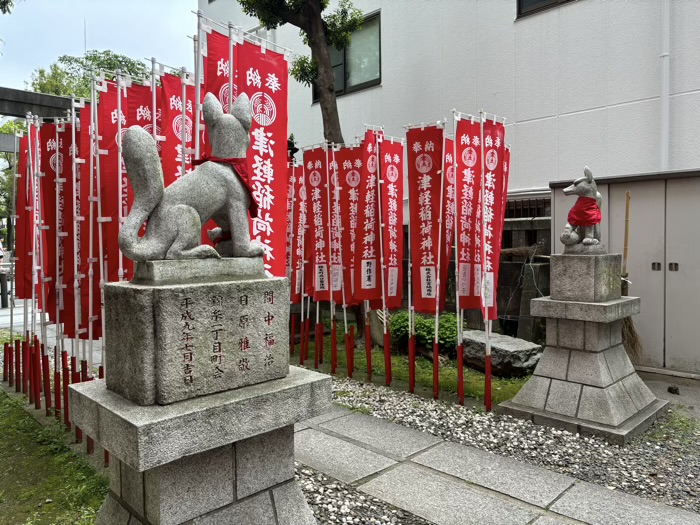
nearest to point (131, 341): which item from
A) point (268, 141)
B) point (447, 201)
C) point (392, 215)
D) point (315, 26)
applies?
point (268, 141)

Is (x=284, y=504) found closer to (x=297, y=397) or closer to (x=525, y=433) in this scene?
(x=297, y=397)

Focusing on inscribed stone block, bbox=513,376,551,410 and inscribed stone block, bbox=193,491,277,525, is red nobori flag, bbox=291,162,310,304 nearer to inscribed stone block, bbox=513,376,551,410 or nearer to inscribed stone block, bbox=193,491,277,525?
inscribed stone block, bbox=513,376,551,410

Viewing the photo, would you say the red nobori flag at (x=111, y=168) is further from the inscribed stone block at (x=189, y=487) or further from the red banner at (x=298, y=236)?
the red banner at (x=298, y=236)

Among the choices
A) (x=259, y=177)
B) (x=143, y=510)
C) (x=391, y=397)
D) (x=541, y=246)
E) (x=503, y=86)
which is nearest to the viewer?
(x=143, y=510)

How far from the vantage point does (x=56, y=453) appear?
5438mm

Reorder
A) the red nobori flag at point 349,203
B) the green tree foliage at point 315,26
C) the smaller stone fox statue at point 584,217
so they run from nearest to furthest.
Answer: the smaller stone fox statue at point 584,217
the red nobori flag at point 349,203
the green tree foliage at point 315,26

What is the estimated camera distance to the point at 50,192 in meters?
6.26

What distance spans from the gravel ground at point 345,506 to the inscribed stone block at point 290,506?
661 mm

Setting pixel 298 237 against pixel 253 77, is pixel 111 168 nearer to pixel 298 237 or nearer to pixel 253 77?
pixel 253 77

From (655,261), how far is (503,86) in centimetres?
465

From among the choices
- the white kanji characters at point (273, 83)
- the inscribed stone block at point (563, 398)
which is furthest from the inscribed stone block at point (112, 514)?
the inscribed stone block at point (563, 398)

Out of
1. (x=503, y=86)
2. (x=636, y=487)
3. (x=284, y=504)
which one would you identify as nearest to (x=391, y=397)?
(x=636, y=487)

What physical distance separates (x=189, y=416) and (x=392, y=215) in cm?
552

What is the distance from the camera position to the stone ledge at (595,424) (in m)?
5.46
